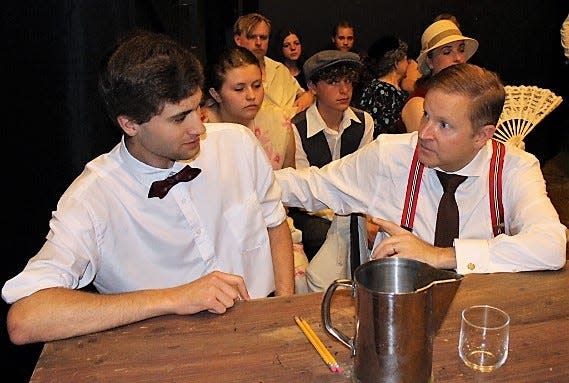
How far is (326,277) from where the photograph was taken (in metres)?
2.51

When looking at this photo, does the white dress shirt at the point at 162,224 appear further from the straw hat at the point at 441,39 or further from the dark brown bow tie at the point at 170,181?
the straw hat at the point at 441,39

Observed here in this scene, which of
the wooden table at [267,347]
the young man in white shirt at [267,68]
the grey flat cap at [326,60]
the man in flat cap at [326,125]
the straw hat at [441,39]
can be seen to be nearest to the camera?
the wooden table at [267,347]

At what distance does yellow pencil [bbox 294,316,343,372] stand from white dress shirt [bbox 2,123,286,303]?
55 centimetres

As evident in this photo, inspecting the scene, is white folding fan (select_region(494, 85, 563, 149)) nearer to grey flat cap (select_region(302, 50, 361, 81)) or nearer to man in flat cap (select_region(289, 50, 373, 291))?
man in flat cap (select_region(289, 50, 373, 291))

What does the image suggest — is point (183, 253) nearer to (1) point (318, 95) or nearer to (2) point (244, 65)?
(2) point (244, 65)

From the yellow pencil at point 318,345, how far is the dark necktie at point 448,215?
75cm

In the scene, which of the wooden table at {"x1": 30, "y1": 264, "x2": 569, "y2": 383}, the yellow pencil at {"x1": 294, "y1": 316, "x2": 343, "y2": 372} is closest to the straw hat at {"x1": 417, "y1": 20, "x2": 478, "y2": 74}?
the wooden table at {"x1": 30, "y1": 264, "x2": 569, "y2": 383}

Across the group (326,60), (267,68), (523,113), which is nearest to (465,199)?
(523,113)

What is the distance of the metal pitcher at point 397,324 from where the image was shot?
48.2 inches

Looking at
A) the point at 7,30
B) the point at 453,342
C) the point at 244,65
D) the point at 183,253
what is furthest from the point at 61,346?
the point at 244,65

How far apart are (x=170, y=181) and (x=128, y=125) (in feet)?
0.61

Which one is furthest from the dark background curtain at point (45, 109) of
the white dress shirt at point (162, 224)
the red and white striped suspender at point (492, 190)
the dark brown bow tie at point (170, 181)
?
the red and white striped suspender at point (492, 190)

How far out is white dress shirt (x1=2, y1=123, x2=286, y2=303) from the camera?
67.6 inches

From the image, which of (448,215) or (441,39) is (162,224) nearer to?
(448,215)
